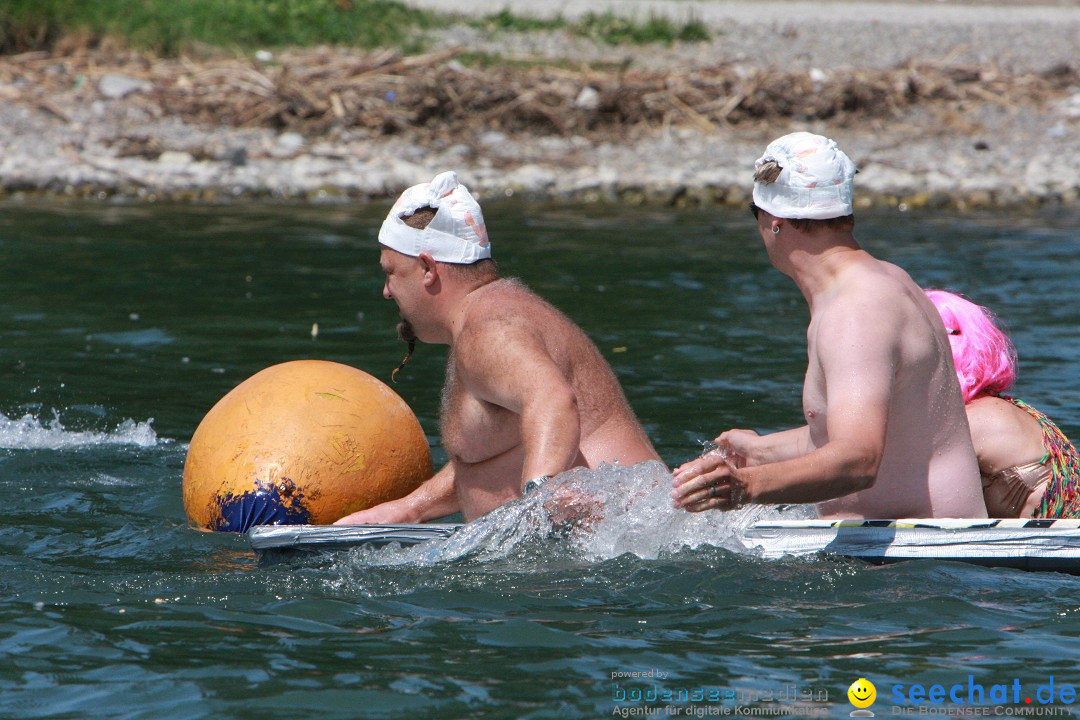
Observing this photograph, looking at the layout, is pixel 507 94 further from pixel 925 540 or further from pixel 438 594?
pixel 925 540

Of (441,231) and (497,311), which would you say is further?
(441,231)

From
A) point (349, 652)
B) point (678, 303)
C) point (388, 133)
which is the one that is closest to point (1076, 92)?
point (388, 133)

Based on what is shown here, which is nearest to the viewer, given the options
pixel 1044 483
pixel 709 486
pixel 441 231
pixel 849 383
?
pixel 709 486

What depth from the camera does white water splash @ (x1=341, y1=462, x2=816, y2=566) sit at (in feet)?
16.1

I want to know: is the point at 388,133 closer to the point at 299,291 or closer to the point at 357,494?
the point at 299,291

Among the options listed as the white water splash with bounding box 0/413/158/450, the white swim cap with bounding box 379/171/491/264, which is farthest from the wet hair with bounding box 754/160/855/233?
the white water splash with bounding box 0/413/158/450

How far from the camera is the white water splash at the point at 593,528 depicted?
4.91 meters

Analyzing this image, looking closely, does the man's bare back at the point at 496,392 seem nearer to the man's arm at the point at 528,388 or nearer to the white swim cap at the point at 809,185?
Answer: the man's arm at the point at 528,388

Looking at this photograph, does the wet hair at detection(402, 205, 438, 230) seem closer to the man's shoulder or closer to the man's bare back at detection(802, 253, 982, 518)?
the man's shoulder

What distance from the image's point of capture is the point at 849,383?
167 inches

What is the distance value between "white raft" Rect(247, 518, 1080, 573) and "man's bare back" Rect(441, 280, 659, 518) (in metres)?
0.56

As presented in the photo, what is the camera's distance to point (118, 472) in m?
7.01

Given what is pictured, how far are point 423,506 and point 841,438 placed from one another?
6.52ft

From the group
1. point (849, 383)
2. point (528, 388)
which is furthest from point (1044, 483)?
point (528, 388)
